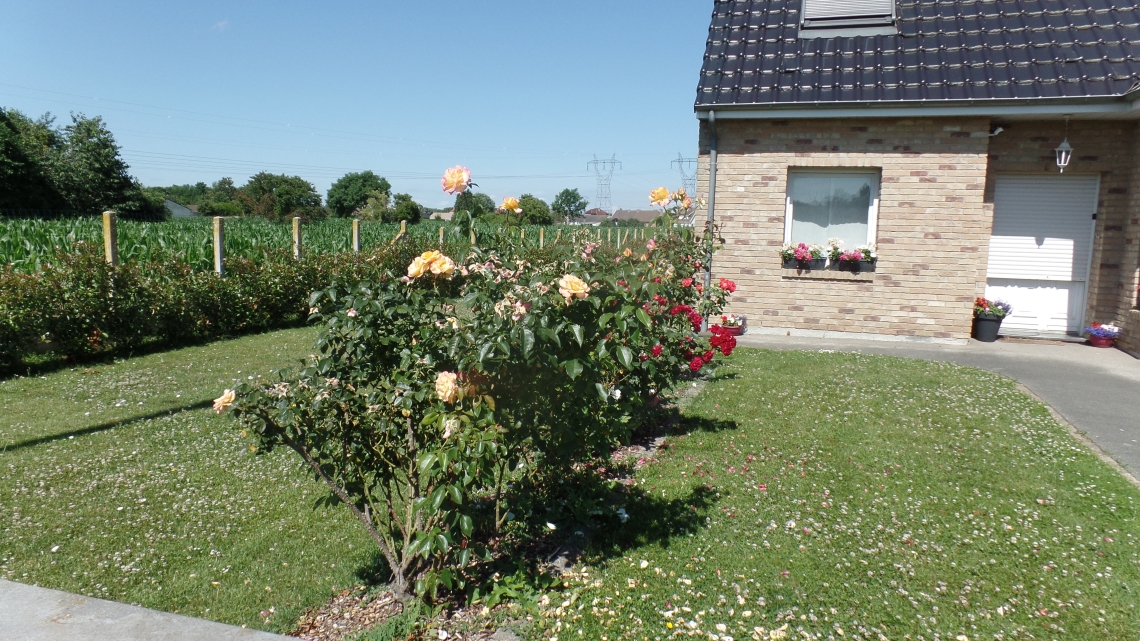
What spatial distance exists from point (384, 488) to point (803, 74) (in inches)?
375

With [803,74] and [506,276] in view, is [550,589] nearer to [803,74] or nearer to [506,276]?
[506,276]

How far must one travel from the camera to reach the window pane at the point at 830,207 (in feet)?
36.2

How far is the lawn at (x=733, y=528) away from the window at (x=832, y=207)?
15.2ft

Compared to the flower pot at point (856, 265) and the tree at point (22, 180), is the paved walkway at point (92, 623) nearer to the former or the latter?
the flower pot at point (856, 265)

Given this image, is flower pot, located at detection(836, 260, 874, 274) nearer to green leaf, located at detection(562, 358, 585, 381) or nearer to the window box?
the window box

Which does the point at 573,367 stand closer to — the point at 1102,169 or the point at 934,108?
the point at 934,108

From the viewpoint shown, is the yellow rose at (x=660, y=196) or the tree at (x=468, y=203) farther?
the yellow rose at (x=660, y=196)

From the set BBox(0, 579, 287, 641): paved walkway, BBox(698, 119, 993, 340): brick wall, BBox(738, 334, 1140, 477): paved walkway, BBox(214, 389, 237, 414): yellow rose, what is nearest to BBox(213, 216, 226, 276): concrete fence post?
BBox(698, 119, 993, 340): brick wall

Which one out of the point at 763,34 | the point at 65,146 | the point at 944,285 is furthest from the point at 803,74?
the point at 65,146

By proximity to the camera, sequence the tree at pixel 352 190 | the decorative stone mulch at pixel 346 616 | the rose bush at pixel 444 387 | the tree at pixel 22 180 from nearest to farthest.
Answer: the rose bush at pixel 444 387, the decorative stone mulch at pixel 346 616, the tree at pixel 22 180, the tree at pixel 352 190

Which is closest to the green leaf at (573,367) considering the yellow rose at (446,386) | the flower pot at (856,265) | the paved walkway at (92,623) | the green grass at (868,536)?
the yellow rose at (446,386)

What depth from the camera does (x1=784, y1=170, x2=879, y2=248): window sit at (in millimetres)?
10984

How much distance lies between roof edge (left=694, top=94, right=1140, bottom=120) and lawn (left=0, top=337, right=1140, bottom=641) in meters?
4.78

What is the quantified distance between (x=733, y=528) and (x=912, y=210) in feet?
25.6
